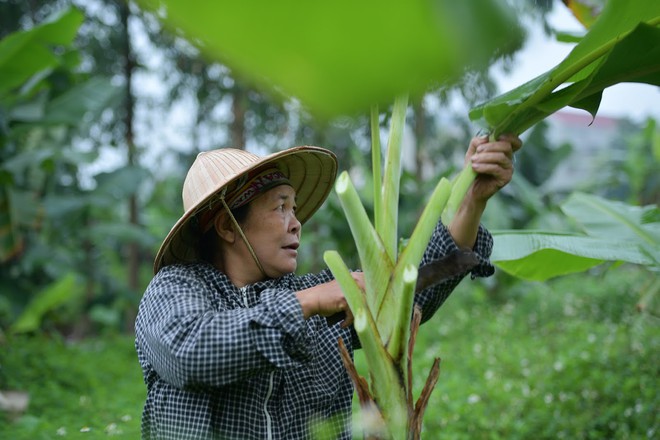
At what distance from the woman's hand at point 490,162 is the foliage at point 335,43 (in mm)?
1262

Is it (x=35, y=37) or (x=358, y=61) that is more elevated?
(x=35, y=37)

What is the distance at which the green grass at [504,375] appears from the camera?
3617 mm

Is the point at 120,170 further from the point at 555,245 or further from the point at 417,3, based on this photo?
the point at 417,3

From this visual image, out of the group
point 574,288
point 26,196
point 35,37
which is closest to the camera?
point 35,37

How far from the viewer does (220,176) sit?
1.70 metres

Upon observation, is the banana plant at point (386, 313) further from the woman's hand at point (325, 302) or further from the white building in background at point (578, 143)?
the white building in background at point (578, 143)

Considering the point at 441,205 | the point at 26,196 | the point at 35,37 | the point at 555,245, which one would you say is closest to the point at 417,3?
the point at 441,205

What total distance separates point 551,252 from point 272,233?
43.3 inches

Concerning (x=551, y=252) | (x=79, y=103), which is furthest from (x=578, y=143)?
(x=551, y=252)

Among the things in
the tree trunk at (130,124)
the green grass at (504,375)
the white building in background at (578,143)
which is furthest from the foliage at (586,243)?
the tree trunk at (130,124)

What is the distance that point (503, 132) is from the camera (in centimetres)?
160

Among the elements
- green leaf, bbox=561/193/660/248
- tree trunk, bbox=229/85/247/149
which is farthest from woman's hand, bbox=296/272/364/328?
tree trunk, bbox=229/85/247/149

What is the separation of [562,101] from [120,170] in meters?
5.63

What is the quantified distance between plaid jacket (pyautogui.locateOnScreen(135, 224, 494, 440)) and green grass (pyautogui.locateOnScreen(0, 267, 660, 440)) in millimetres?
217
